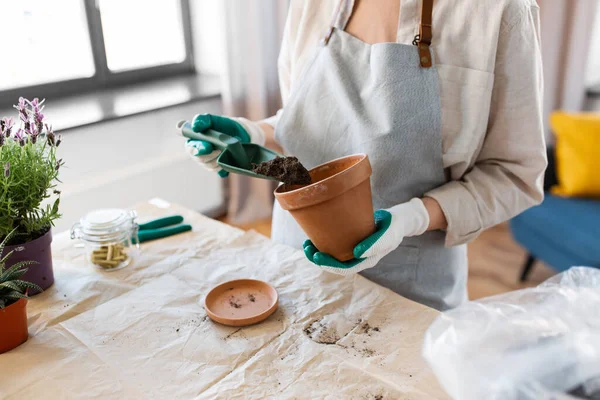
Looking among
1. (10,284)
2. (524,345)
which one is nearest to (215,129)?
(10,284)

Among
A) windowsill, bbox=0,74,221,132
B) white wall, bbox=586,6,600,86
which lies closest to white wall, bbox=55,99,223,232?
windowsill, bbox=0,74,221,132

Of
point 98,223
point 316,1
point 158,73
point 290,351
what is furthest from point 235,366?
point 158,73

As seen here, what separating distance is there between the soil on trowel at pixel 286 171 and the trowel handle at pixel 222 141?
0.38ft

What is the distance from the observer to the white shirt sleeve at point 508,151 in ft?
2.97

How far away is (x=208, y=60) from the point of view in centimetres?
275

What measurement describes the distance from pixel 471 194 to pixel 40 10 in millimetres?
1917

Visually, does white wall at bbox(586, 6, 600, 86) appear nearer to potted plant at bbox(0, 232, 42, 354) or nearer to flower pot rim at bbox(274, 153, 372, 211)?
flower pot rim at bbox(274, 153, 372, 211)

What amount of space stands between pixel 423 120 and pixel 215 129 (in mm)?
415

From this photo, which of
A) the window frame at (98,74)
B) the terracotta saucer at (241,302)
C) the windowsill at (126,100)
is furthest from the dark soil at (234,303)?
the window frame at (98,74)

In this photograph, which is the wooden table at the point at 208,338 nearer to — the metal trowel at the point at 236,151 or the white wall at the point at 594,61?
the metal trowel at the point at 236,151

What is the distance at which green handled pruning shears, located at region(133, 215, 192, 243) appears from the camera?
1165mm

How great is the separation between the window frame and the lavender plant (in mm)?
1351

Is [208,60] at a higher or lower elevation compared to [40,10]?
lower

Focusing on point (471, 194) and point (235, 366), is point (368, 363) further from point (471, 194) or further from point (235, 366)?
point (471, 194)
